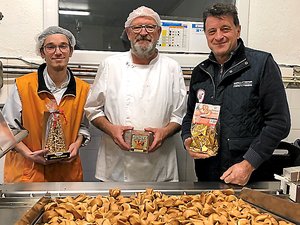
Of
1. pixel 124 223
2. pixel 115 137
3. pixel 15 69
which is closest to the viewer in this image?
pixel 124 223

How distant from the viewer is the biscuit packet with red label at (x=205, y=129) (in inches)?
58.7

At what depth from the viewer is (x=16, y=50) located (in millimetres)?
2297

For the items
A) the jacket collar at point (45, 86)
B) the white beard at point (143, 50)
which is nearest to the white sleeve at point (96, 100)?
the jacket collar at point (45, 86)

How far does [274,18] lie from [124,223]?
2.16 m

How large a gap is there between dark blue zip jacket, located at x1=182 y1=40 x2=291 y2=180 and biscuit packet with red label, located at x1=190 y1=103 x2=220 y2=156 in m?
0.14

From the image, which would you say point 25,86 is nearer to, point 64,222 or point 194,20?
point 64,222

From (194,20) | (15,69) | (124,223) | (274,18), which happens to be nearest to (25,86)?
(15,69)

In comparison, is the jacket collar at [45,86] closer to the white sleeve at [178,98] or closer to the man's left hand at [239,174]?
the white sleeve at [178,98]

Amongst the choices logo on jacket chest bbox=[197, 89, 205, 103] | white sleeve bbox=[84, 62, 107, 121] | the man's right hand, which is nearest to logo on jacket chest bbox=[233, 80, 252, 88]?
logo on jacket chest bbox=[197, 89, 205, 103]

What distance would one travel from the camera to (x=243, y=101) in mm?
1641

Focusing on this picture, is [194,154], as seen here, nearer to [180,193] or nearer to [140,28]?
[180,193]

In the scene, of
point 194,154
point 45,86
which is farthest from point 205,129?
point 45,86

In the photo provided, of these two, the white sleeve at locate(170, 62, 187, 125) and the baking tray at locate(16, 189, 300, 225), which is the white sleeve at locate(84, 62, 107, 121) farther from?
the baking tray at locate(16, 189, 300, 225)

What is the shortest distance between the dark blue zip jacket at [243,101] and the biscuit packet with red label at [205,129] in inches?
5.4
